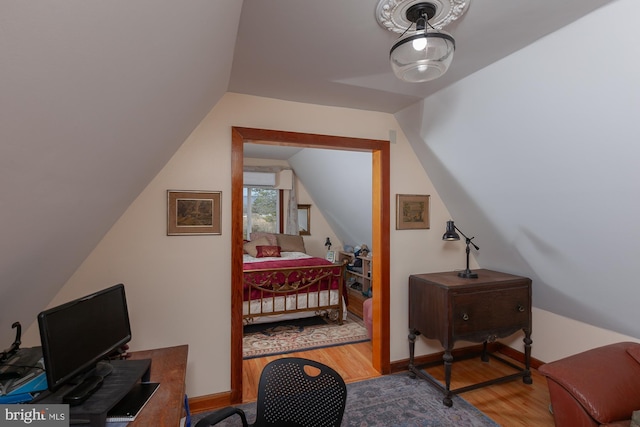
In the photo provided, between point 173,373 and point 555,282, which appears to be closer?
point 173,373

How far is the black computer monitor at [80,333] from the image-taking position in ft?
3.53

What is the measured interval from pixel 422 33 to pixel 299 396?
174 cm

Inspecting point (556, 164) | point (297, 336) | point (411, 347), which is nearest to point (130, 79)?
point (556, 164)

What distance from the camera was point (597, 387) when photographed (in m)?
1.61

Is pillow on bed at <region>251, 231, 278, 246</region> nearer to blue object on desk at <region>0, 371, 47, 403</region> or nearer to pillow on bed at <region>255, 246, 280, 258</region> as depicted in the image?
pillow on bed at <region>255, 246, 280, 258</region>

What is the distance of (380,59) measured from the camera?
1867mm

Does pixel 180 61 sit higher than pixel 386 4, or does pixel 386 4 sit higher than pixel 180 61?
pixel 386 4

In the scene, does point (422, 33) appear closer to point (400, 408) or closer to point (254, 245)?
point (400, 408)

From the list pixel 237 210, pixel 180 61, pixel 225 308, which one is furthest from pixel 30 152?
pixel 225 308

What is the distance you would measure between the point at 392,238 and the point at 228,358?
1.70 meters

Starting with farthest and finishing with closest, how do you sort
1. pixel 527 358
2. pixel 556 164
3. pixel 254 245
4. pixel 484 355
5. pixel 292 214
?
pixel 292 214 → pixel 254 245 → pixel 484 355 → pixel 527 358 → pixel 556 164

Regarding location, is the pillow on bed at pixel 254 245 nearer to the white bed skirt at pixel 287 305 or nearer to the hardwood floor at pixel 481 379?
the white bed skirt at pixel 287 305

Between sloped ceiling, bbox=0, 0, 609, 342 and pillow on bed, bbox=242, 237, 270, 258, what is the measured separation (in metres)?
3.33

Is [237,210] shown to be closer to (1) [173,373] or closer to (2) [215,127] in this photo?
(2) [215,127]
